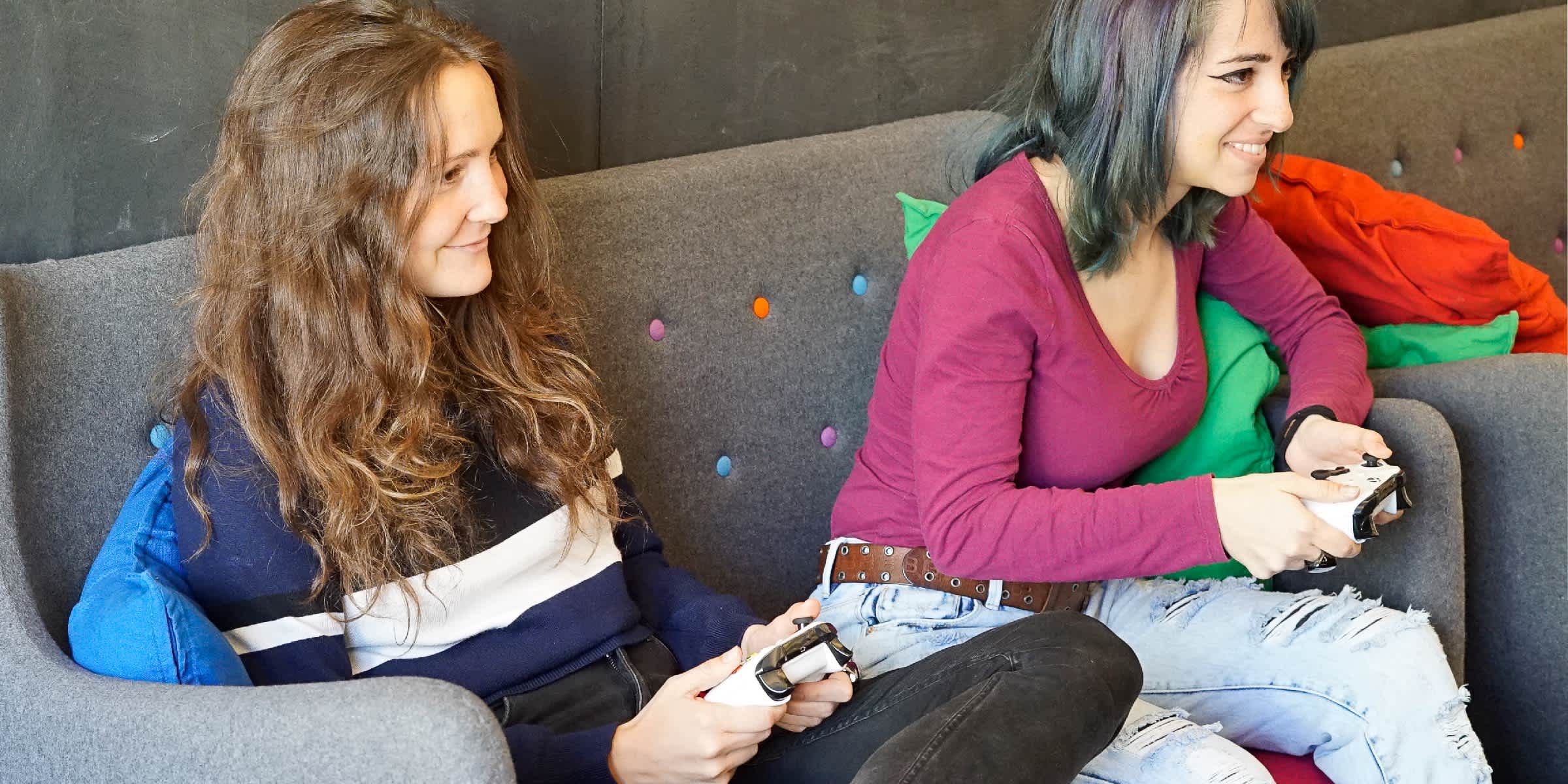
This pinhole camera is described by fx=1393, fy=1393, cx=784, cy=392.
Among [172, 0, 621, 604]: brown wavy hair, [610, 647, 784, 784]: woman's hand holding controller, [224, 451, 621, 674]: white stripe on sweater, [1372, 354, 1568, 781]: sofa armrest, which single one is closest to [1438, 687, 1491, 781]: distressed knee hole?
[1372, 354, 1568, 781]: sofa armrest

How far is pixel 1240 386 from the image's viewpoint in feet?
5.28

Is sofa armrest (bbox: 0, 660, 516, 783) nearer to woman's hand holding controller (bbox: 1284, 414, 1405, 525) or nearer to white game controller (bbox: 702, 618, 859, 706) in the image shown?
Result: white game controller (bbox: 702, 618, 859, 706)

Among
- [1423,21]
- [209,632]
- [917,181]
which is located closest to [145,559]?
[209,632]

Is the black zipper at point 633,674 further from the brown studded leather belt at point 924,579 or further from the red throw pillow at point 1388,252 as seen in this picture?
the red throw pillow at point 1388,252

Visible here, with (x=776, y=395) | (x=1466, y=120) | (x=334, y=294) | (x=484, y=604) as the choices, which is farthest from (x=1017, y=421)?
(x=1466, y=120)

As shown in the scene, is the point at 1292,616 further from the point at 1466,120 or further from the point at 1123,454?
the point at 1466,120

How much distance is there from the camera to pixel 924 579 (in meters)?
1.39

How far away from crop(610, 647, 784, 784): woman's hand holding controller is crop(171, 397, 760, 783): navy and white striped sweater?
31 mm

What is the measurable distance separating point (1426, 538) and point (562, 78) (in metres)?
1.09

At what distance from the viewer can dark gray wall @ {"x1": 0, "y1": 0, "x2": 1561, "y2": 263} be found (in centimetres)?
127

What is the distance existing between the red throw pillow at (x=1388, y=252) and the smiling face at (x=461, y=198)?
3.53 ft

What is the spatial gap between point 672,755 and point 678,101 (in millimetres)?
908

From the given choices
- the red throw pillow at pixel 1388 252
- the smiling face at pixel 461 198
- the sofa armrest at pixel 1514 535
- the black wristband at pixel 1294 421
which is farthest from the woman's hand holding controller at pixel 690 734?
the red throw pillow at pixel 1388 252

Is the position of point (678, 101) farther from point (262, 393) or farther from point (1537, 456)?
point (1537, 456)
